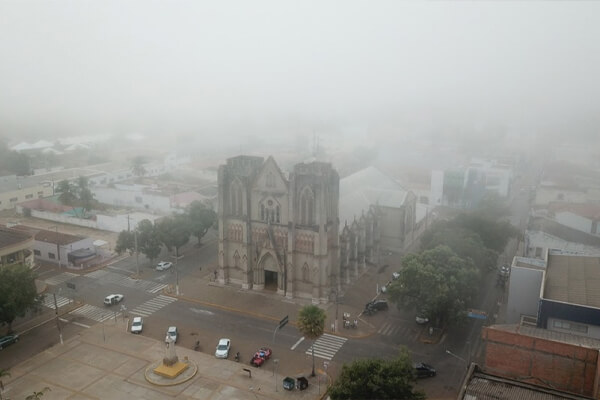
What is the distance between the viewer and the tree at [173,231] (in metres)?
61.1

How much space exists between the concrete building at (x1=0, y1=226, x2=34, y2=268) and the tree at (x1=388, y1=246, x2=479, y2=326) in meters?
41.6

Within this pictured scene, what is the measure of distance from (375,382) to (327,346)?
49.0ft

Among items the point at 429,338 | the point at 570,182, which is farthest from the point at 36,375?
the point at 570,182

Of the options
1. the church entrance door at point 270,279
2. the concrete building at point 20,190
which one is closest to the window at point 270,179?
the church entrance door at point 270,279

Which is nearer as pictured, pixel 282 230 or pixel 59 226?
pixel 282 230

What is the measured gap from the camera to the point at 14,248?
55.2 m

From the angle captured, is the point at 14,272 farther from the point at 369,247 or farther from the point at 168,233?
the point at 369,247

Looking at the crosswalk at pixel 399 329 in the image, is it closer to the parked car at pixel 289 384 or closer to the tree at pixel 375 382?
the parked car at pixel 289 384

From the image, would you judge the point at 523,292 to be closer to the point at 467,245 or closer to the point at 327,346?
the point at 467,245

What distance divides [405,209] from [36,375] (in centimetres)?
4883

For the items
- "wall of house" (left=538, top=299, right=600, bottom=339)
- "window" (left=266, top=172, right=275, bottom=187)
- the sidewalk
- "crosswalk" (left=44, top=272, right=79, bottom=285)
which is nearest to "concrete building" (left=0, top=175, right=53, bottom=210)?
"crosswalk" (left=44, top=272, right=79, bottom=285)

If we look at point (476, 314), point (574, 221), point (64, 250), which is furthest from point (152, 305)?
point (574, 221)

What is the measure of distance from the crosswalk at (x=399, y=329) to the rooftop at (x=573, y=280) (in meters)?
12.0

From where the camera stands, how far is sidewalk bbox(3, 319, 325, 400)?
118 ft
